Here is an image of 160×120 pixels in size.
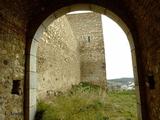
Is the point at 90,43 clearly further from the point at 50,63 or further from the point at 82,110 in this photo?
the point at 82,110

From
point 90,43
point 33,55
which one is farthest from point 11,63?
point 90,43

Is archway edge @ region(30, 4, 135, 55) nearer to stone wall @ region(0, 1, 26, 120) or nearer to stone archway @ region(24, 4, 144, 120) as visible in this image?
stone archway @ region(24, 4, 144, 120)

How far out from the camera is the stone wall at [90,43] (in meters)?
14.2

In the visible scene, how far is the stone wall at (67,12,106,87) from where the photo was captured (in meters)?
14.2

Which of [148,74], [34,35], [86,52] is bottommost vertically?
[148,74]

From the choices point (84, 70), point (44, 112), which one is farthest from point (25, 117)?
point (84, 70)

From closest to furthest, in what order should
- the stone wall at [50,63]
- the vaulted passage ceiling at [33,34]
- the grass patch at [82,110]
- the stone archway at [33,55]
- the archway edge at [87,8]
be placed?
1. the vaulted passage ceiling at [33,34]
2. the stone archway at [33,55]
3. the archway edge at [87,8]
4. the grass patch at [82,110]
5. the stone wall at [50,63]

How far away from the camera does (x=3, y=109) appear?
10.7 feet

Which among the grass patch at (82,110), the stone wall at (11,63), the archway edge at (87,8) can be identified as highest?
the archway edge at (87,8)

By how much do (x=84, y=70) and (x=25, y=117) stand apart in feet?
34.9

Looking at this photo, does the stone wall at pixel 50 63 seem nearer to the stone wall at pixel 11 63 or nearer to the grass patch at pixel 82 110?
the grass patch at pixel 82 110

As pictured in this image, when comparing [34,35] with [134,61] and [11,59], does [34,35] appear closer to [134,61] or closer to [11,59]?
[11,59]

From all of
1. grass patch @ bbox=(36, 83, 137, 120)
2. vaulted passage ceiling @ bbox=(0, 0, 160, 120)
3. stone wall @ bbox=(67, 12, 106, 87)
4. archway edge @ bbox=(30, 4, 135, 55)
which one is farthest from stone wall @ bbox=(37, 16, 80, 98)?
stone wall @ bbox=(67, 12, 106, 87)

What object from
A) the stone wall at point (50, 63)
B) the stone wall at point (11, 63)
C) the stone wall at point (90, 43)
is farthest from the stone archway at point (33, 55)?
the stone wall at point (90, 43)
